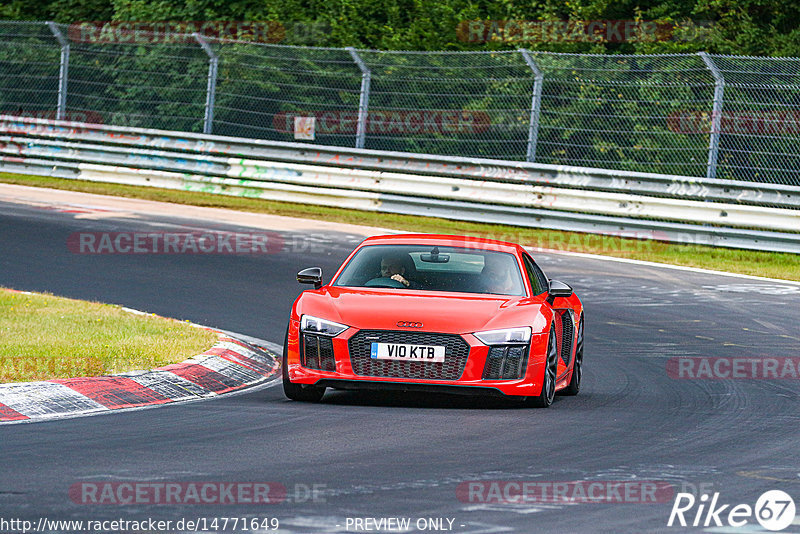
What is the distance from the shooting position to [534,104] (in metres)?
21.1

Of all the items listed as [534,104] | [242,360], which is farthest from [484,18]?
[242,360]

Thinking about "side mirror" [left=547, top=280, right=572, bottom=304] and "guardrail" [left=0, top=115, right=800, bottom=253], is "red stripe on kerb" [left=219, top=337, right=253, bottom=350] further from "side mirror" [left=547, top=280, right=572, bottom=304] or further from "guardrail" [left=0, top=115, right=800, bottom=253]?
"guardrail" [left=0, top=115, right=800, bottom=253]

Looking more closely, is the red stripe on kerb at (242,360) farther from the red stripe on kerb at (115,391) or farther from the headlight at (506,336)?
the headlight at (506,336)

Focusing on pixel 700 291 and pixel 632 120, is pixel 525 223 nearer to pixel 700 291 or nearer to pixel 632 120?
A: pixel 632 120

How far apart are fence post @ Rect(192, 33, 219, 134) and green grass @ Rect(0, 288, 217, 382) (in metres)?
10.8

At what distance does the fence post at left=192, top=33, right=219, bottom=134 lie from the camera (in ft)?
79.4

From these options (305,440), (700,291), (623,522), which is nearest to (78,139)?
(700,291)

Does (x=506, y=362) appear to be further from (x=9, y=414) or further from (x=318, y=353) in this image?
(x=9, y=414)

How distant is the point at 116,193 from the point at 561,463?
60.6 ft

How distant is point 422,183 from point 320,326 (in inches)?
511

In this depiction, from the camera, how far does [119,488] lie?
6.29 meters

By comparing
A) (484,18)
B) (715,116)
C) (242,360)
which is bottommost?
(242,360)

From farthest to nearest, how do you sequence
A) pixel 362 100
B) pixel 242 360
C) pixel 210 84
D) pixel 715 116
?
pixel 210 84, pixel 362 100, pixel 715 116, pixel 242 360

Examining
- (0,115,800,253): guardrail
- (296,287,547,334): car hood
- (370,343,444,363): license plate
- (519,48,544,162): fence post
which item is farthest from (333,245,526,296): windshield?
(519,48,544,162): fence post
